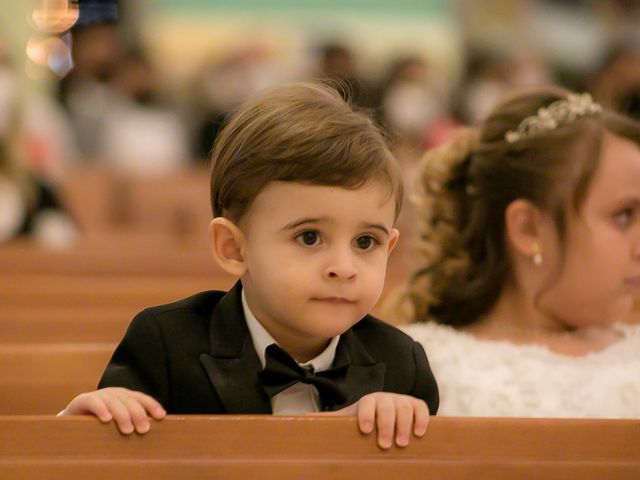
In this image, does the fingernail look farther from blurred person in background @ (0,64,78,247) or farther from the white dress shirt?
blurred person in background @ (0,64,78,247)

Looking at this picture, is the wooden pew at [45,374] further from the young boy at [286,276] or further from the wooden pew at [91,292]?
the wooden pew at [91,292]

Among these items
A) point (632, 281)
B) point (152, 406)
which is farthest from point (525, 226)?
point (152, 406)

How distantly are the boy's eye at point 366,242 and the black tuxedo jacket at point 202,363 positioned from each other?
0.59 ft

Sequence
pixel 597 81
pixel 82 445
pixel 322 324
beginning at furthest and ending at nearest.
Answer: pixel 597 81, pixel 322 324, pixel 82 445

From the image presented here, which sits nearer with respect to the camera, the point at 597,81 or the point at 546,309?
the point at 546,309

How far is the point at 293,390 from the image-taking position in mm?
1633

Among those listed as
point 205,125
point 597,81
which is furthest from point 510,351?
point 597,81

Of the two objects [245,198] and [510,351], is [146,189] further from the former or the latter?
[245,198]

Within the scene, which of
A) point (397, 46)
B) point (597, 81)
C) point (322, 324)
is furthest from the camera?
point (397, 46)

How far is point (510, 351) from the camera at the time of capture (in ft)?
7.12

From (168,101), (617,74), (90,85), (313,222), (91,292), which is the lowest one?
(168,101)

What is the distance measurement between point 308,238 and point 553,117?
915mm

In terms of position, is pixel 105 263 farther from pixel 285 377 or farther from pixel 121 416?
pixel 121 416

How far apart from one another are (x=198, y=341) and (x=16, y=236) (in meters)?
3.67
